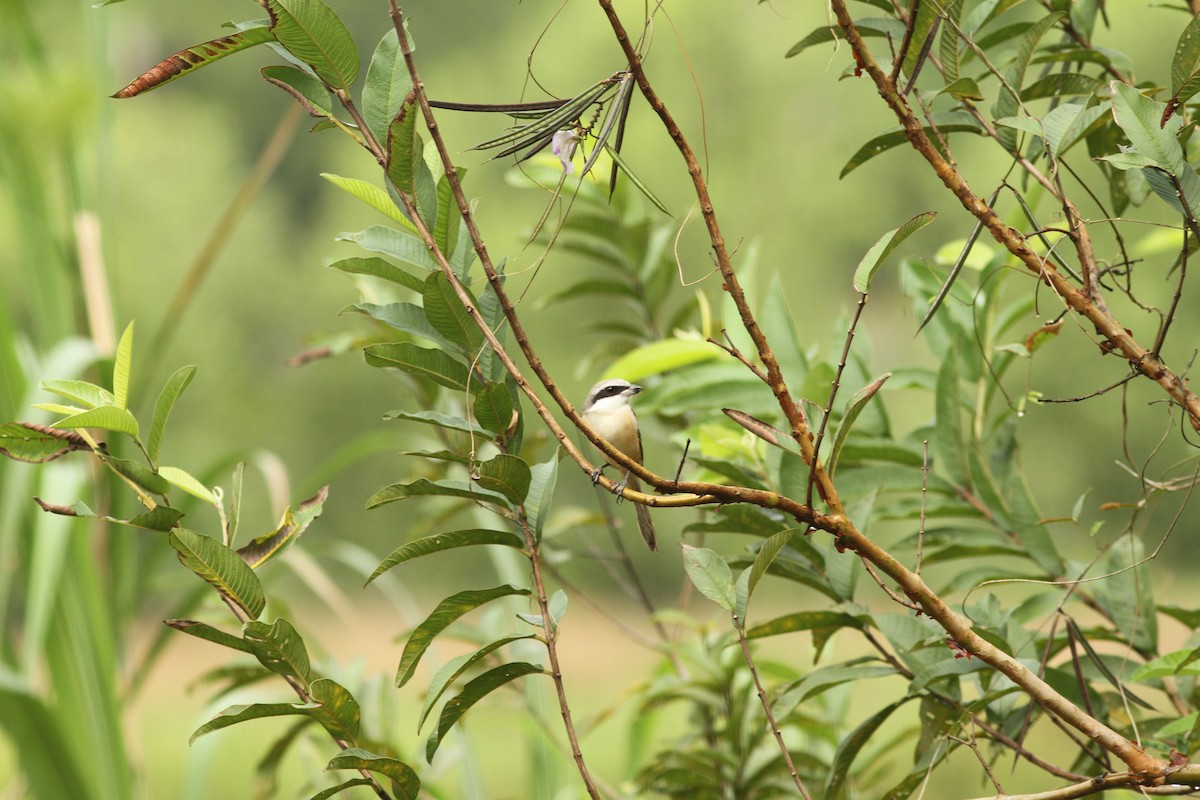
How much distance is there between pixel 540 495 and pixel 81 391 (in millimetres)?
163

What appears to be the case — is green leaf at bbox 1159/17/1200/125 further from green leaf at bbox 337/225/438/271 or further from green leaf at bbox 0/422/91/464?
green leaf at bbox 0/422/91/464

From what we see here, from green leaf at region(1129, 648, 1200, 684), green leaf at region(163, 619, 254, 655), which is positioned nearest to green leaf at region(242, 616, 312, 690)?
green leaf at region(163, 619, 254, 655)

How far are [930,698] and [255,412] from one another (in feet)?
8.46

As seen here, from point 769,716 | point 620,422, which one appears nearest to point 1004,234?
point 769,716

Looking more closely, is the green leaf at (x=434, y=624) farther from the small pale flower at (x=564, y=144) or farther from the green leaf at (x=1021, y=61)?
the green leaf at (x=1021, y=61)

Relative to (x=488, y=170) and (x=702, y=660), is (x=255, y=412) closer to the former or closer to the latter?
(x=488, y=170)

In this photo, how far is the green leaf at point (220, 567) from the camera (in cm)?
32

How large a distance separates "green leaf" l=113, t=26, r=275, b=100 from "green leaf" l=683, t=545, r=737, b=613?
0.21 m

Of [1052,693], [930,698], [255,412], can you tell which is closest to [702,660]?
[930,698]

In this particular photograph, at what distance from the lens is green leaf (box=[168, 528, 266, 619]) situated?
319 millimetres

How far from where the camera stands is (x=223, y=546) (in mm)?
332

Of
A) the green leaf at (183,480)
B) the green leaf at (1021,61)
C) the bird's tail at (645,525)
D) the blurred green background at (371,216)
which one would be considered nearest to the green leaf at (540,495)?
the green leaf at (183,480)

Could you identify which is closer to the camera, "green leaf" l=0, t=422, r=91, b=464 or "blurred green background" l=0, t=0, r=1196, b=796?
"green leaf" l=0, t=422, r=91, b=464

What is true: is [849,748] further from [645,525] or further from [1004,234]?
[645,525]
